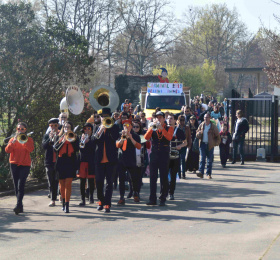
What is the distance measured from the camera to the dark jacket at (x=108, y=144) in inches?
427

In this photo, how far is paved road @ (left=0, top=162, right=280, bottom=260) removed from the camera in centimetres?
755

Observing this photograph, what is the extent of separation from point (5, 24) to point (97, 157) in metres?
5.12

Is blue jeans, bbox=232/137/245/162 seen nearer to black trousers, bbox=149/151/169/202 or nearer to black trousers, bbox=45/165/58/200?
black trousers, bbox=149/151/169/202

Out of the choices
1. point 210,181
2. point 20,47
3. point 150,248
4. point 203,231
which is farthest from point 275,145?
point 150,248

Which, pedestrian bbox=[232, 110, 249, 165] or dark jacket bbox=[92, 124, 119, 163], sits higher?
pedestrian bbox=[232, 110, 249, 165]

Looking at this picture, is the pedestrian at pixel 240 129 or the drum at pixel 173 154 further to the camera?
the pedestrian at pixel 240 129

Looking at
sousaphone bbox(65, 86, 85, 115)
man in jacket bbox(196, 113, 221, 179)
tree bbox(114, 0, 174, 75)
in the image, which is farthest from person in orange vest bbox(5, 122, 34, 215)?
tree bbox(114, 0, 174, 75)

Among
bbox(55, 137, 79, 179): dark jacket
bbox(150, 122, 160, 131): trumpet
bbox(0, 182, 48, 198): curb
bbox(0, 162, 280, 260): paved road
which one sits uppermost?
bbox(150, 122, 160, 131): trumpet

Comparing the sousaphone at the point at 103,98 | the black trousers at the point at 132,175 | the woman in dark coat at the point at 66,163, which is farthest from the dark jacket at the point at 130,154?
the sousaphone at the point at 103,98

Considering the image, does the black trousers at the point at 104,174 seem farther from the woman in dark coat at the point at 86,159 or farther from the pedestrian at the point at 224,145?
the pedestrian at the point at 224,145

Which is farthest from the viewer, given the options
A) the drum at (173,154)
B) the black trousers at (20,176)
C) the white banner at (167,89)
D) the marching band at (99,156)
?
the white banner at (167,89)

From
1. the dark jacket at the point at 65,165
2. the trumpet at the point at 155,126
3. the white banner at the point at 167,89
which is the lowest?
the dark jacket at the point at 65,165

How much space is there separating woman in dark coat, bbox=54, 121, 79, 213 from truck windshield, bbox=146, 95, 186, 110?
1587 centimetres

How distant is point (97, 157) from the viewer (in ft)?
35.6
